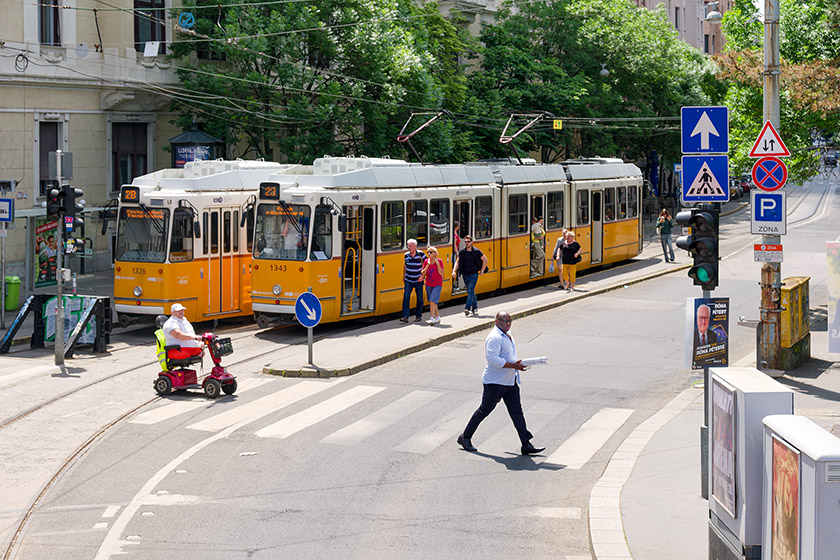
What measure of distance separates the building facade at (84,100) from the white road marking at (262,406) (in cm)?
1370

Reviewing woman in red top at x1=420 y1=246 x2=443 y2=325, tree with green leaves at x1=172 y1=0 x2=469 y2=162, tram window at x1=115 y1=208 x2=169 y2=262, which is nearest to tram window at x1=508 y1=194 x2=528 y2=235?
woman in red top at x1=420 y1=246 x2=443 y2=325

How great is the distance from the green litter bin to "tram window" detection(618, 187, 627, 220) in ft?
60.7

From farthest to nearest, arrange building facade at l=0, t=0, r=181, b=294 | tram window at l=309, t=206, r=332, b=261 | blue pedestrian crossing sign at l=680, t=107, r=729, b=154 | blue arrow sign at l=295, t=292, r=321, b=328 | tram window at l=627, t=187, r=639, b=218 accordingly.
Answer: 1. tram window at l=627, t=187, r=639, b=218
2. building facade at l=0, t=0, r=181, b=294
3. tram window at l=309, t=206, r=332, b=261
4. blue arrow sign at l=295, t=292, r=321, b=328
5. blue pedestrian crossing sign at l=680, t=107, r=729, b=154

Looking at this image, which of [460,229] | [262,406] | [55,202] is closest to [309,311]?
[262,406]

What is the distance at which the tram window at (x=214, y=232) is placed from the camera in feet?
73.8

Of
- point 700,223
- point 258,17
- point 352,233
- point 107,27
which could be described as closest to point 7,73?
point 107,27

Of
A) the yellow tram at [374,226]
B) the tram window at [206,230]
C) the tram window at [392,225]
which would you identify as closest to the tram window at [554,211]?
the yellow tram at [374,226]

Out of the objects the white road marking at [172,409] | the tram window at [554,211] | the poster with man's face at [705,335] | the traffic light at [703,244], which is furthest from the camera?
the tram window at [554,211]

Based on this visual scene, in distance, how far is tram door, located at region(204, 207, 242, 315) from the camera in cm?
2254

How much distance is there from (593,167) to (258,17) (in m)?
11.0

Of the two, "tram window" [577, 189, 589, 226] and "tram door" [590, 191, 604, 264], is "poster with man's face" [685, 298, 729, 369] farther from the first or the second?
"tram door" [590, 191, 604, 264]

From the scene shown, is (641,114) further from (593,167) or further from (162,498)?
(162,498)

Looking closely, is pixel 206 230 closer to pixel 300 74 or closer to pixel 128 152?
pixel 300 74

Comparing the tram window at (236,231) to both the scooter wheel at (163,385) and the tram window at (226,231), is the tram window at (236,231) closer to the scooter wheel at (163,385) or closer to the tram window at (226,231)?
the tram window at (226,231)
